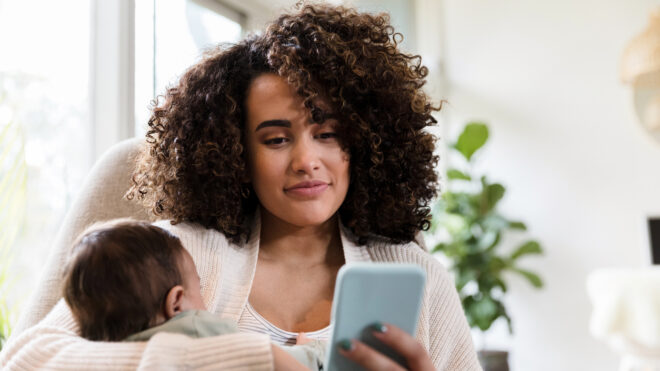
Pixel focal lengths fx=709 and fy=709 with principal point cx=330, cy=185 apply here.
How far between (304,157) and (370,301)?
1.65 ft

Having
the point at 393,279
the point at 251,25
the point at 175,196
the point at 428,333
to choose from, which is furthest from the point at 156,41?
the point at 393,279

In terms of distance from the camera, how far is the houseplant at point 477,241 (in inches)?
177

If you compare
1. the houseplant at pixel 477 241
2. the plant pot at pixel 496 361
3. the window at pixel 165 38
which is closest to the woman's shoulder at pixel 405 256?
the window at pixel 165 38

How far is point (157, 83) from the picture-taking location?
2727 mm

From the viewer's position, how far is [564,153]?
4855mm

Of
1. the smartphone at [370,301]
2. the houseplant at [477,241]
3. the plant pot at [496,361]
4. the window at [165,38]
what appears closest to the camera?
the smartphone at [370,301]

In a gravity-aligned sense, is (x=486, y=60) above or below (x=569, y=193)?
above

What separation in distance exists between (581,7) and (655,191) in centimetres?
134

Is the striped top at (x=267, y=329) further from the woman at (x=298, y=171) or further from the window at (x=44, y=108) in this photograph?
the window at (x=44, y=108)

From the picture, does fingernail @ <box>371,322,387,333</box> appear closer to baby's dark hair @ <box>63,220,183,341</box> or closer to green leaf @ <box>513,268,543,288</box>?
baby's dark hair @ <box>63,220,183,341</box>

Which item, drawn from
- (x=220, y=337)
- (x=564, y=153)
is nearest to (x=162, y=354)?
(x=220, y=337)

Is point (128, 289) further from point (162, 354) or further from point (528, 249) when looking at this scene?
point (528, 249)

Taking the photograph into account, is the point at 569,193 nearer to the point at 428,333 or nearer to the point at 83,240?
the point at 428,333

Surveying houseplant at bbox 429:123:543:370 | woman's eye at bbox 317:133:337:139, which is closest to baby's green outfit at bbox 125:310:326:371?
woman's eye at bbox 317:133:337:139
